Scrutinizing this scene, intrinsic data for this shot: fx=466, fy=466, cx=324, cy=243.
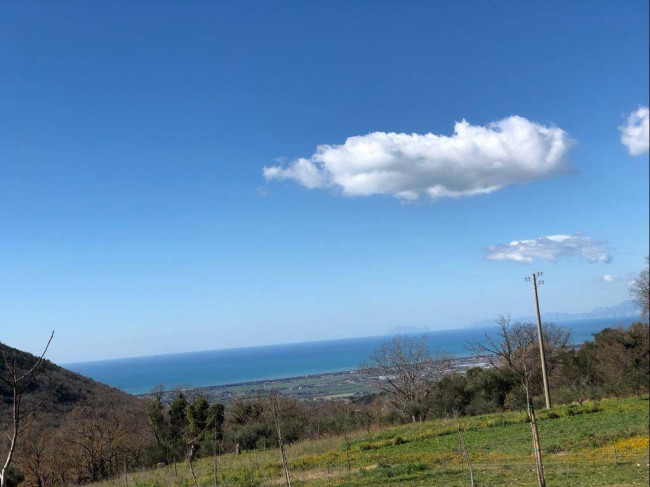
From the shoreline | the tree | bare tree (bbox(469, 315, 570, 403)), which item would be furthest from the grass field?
the shoreline

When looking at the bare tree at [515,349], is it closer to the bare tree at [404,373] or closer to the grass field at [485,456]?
the bare tree at [404,373]

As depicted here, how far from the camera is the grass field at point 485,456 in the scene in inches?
532

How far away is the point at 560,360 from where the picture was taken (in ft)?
144

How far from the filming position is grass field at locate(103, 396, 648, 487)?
1351 centimetres

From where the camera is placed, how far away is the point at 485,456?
1781 cm

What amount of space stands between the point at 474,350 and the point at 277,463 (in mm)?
27482

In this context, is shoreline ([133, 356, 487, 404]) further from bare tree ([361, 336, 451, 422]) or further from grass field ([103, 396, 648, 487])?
grass field ([103, 396, 648, 487])

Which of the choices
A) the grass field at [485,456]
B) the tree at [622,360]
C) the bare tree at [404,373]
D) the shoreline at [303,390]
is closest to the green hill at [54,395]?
the shoreline at [303,390]

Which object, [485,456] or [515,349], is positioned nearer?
[485,456]

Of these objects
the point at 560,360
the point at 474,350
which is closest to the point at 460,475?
the point at 474,350

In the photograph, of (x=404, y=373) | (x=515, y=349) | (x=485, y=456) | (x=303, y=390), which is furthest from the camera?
(x=303, y=390)

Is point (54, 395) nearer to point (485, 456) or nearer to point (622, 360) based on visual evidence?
point (485, 456)

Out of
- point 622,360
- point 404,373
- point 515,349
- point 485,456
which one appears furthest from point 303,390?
point 485,456

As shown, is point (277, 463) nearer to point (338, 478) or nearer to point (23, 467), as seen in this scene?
point (338, 478)
